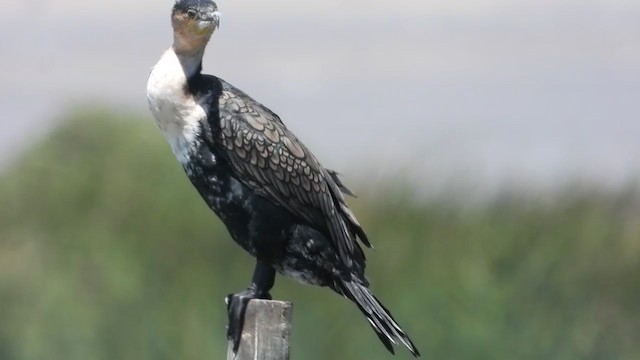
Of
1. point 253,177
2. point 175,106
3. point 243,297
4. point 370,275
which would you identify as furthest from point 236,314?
point 370,275

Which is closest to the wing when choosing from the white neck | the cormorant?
the cormorant

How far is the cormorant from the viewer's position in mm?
5207

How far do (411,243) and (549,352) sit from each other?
143 cm

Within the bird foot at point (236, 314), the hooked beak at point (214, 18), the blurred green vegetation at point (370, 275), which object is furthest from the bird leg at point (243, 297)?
the blurred green vegetation at point (370, 275)

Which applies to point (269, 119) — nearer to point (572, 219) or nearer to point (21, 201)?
point (572, 219)

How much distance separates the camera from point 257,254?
17.6 ft

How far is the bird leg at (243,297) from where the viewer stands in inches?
204

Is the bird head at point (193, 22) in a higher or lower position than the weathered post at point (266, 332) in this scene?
higher

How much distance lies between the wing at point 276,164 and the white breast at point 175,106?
86mm

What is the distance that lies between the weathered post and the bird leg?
2cm

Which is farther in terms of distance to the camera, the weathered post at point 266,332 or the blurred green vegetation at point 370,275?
the blurred green vegetation at point 370,275

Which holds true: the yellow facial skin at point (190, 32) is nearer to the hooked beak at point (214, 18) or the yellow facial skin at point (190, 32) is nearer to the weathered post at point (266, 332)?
the hooked beak at point (214, 18)

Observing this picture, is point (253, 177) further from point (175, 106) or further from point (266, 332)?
point (266, 332)

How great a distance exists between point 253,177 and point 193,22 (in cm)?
55
